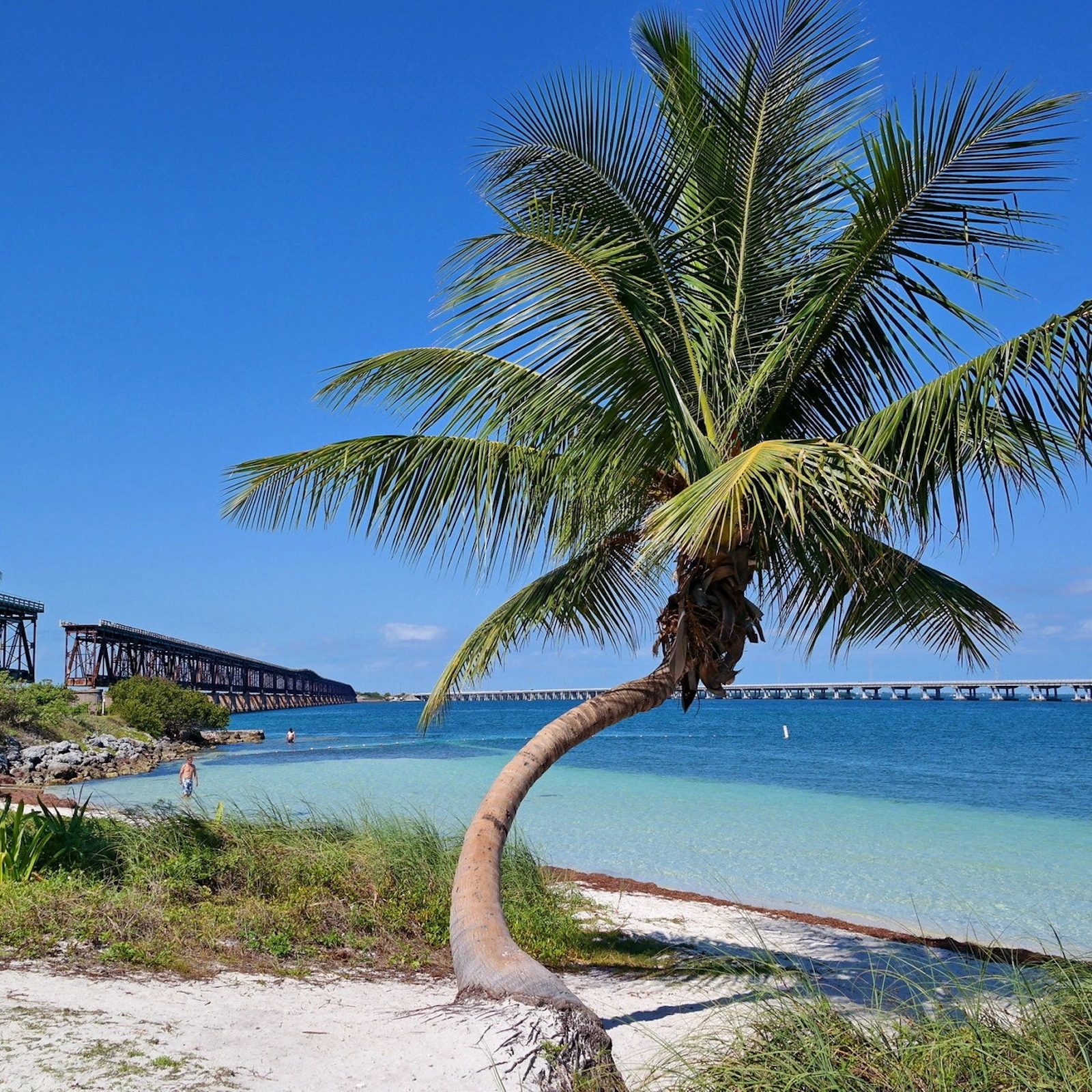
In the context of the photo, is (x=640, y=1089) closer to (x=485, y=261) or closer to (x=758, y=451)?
(x=758, y=451)

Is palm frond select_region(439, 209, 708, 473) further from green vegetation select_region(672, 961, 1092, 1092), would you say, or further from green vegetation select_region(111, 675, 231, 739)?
green vegetation select_region(111, 675, 231, 739)

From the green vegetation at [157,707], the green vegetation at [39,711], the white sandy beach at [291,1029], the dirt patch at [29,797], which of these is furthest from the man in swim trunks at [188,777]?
the green vegetation at [157,707]

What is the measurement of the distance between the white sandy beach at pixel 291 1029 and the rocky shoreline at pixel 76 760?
20.1 metres

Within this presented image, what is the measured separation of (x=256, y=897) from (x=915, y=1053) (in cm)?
614

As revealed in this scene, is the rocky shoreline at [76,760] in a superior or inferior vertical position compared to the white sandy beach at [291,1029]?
inferior

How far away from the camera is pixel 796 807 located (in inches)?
1030

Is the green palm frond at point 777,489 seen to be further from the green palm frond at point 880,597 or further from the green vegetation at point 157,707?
the green vegetation at point 157,707

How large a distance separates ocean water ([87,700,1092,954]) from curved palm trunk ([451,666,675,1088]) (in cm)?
251

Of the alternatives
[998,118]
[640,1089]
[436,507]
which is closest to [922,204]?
[998,118]

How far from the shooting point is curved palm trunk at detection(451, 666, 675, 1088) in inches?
165

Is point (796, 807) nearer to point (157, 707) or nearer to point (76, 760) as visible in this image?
point (76, 760)

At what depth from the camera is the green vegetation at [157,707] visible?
2042 inches

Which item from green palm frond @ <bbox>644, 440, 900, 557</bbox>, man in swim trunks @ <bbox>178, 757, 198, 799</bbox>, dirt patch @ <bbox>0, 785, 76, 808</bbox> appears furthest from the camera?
man in swim trunks @ <bbox>178, 757, 198, 799</bbox>

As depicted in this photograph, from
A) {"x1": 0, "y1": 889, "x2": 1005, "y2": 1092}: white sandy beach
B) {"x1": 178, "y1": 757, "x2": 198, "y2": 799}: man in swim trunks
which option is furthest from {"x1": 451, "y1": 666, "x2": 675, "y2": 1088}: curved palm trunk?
{"x1": 178, "y1": 757, "x2": 198, "y2": 799}: man in swim trunks
